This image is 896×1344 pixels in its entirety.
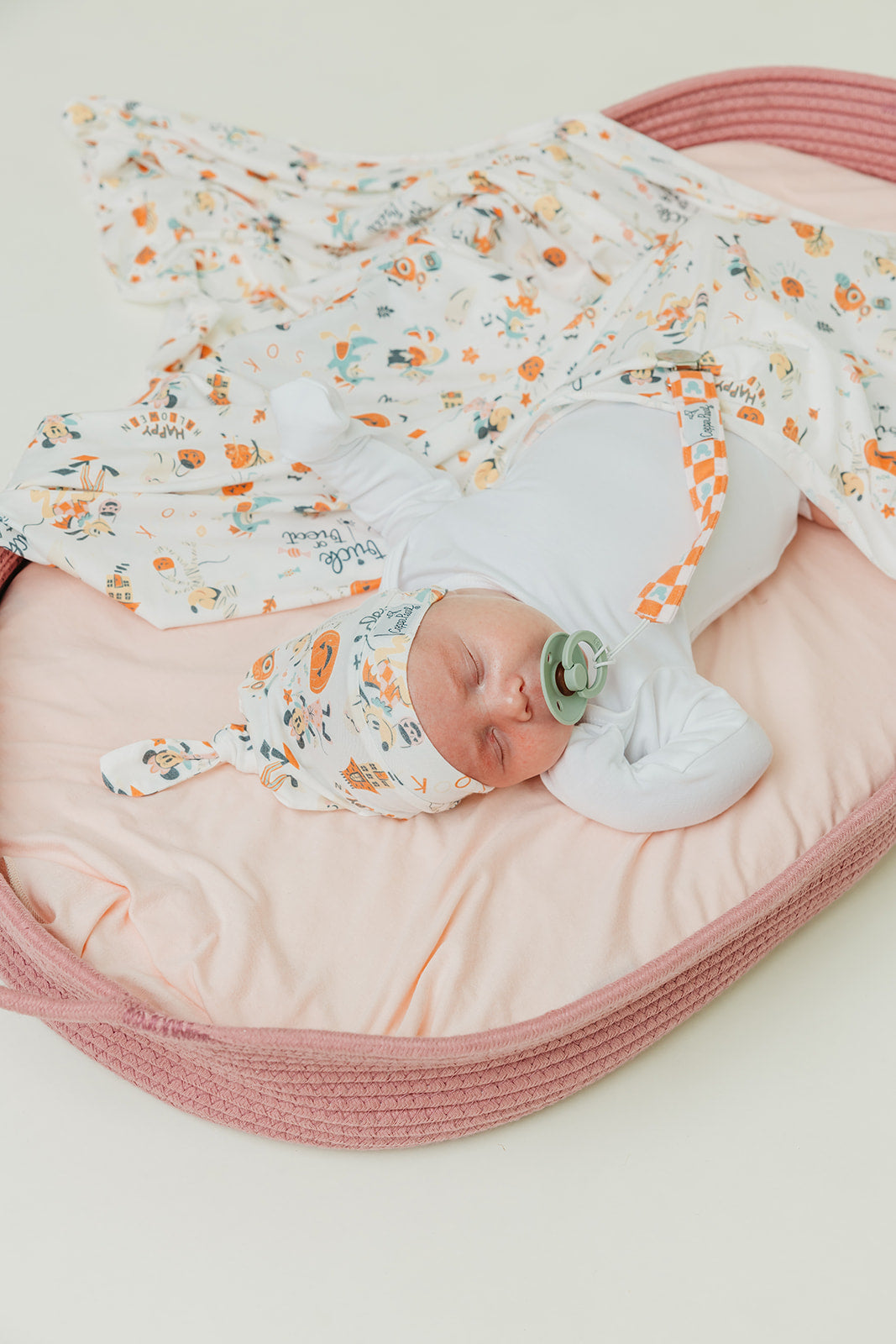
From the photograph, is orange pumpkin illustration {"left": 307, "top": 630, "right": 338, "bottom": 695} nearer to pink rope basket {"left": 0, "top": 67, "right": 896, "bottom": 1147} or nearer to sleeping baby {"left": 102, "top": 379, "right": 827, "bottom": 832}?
sleeping baby {"left": 102, "top": 379, "right": 827, "bottom": 832}

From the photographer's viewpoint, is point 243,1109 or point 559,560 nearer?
point 243,1109

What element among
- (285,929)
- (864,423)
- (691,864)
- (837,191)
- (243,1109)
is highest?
(837,191)

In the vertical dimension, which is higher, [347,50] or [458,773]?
[347,50]

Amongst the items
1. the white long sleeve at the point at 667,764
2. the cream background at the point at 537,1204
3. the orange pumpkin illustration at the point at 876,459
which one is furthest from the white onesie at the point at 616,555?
the cream background at the point at 537,1204

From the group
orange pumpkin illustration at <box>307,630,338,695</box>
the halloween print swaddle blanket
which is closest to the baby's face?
orange pumpkin illustration at <box>307,630,338,695</box>

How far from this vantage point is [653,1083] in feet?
4.37

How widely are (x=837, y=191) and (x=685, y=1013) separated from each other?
4.59 ft

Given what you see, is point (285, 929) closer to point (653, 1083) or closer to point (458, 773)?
point (458, 773)

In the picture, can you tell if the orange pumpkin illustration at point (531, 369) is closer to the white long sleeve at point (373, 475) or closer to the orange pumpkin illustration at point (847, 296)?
the white long sleeve at point (373, 475)

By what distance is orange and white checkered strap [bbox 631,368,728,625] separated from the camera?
1402 mm

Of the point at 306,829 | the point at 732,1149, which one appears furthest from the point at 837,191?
the point at 732,1149

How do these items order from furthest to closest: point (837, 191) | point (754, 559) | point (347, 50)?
1. point (347, 50)
2. point (837, 191)
3. point (754, 559)

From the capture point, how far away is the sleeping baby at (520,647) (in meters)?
1.27

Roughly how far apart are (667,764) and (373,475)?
584mm
